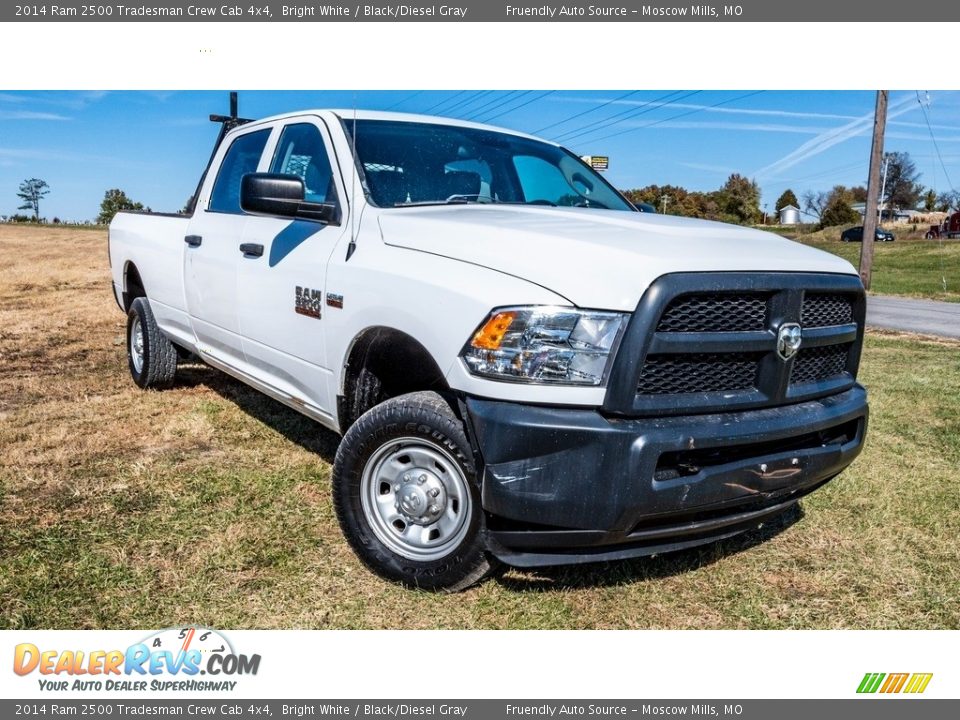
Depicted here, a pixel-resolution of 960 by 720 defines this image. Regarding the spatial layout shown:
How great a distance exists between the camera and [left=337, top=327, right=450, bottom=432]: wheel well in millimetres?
3119

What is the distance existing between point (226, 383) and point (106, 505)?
9.28 ft

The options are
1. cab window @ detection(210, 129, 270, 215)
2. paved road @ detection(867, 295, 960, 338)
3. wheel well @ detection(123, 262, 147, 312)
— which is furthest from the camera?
paved road @ detection(867, 295, 960, 338)

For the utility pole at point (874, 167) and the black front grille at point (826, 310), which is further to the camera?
the utility pole at point (874, 167)

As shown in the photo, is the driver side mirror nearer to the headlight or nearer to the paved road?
the headlight

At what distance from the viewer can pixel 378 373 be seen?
332 cm

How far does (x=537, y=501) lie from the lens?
2.48m

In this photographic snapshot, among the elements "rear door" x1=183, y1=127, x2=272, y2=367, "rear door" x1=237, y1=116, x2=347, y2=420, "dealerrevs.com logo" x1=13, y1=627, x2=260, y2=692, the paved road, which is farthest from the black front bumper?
the paved road

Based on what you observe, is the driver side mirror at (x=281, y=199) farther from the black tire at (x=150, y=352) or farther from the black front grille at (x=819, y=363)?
the black tire at (x=150, y=352)

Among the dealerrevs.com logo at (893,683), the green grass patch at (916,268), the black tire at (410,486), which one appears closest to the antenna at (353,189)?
the black tire at (410,486)

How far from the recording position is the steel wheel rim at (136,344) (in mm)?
6090

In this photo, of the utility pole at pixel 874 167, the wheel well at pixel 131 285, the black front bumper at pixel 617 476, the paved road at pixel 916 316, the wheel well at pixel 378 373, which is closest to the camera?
the black front bumper at pixel 617 476

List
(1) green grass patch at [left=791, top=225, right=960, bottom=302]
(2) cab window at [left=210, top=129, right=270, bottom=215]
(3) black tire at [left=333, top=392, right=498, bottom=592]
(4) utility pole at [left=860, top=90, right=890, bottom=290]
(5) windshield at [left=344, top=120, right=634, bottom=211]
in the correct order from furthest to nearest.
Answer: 1. (1) green grass patch at [left=791, top=225, right=960, bottom=302]
2. (4) utility pole at [left=860, top=90, right=890, bottom=290]
3. (2) cab window at [left=210, top=129, right=270, bottom=215]
4. (5) windshield at [left=344, top=120, right=634, bottom=211]
5. (3) black tire at [left=333, top=392, right=498, bottom=592]

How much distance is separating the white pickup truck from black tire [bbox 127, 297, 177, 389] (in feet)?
7.53

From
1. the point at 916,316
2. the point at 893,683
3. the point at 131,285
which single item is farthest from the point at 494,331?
the point at 916,316
